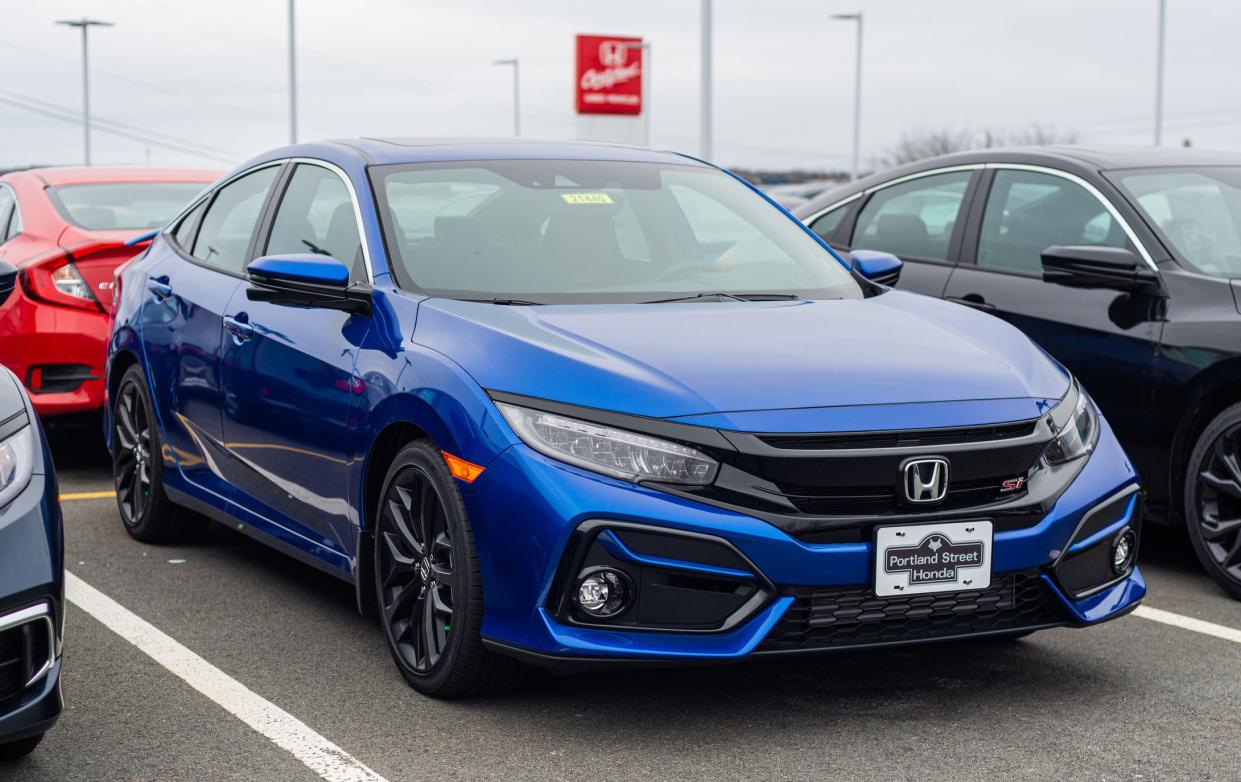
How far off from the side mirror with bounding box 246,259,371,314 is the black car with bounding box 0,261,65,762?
1.30 m

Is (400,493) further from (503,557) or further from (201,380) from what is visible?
(201,380)

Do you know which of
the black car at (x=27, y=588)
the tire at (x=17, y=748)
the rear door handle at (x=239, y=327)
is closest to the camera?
the black car at (x=27, y=588)

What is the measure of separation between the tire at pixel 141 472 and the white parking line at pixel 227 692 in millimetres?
643

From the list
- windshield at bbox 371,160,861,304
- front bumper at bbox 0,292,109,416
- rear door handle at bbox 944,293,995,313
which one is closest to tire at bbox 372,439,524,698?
windshield at bbox 371,160,861,304

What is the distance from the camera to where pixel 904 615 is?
13.2 ft

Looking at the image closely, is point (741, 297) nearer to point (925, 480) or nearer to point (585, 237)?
point (585, 237)

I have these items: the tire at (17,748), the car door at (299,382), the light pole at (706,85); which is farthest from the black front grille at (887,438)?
the light pole at (706,85)

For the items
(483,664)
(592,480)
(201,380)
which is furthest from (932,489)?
(201,380)

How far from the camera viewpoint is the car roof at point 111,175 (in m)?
9.07

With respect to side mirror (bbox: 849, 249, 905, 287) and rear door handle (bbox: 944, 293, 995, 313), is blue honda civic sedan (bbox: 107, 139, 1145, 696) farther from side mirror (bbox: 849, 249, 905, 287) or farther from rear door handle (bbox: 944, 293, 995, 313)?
rear door handle (bbox: 944, 293, 995, 313)

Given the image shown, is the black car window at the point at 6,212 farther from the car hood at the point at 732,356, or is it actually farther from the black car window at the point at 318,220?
the car hood at the point at 732,356

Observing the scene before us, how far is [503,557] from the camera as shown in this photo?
398cm

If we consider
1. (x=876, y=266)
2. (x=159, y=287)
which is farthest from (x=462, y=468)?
(x=159, y=287)

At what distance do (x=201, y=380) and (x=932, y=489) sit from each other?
9.45 feet
